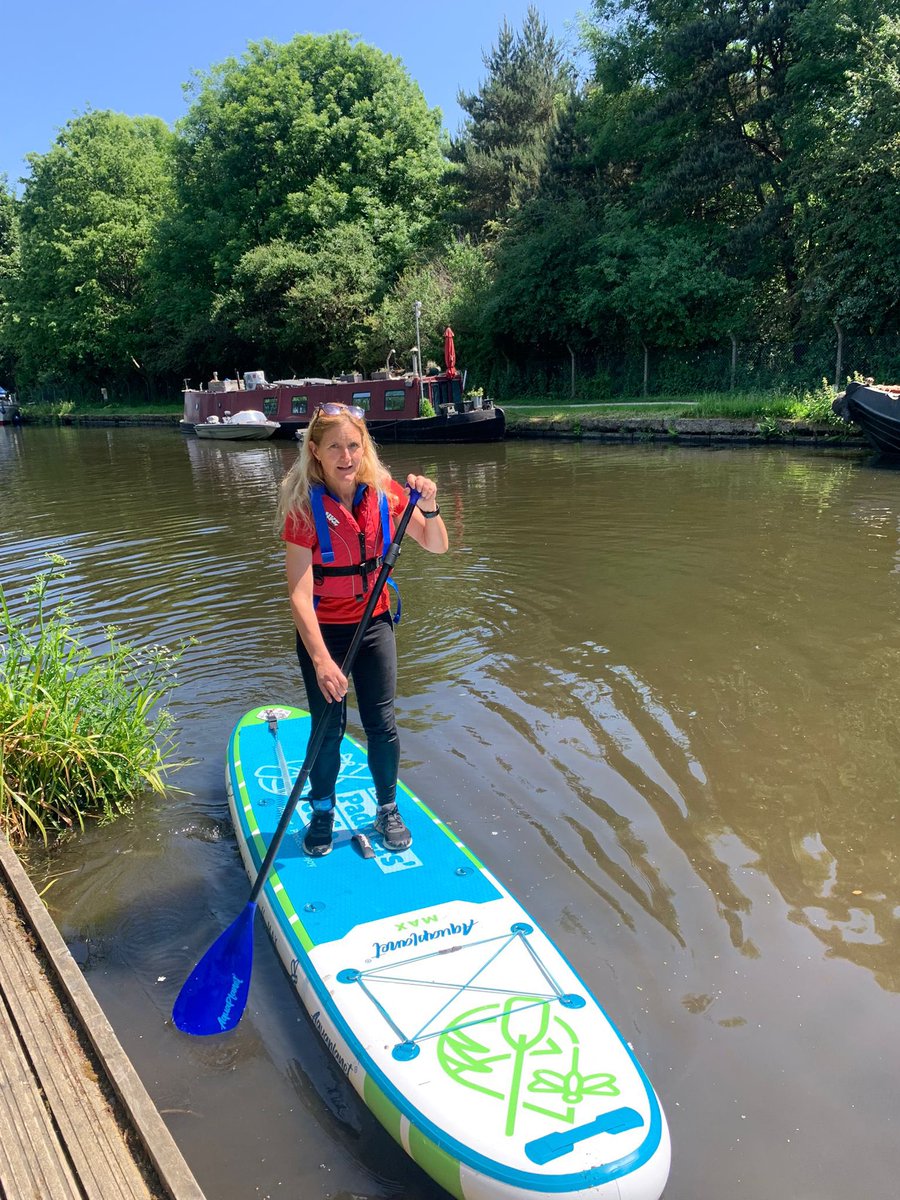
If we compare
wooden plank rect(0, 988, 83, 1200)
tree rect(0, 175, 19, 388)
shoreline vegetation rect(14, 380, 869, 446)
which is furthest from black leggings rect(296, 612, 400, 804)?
tree rect(0, 175, 19, 388)

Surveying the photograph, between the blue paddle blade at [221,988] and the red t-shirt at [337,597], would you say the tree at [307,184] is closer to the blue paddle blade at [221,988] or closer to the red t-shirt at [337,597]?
the red t-shirt at [337,597]

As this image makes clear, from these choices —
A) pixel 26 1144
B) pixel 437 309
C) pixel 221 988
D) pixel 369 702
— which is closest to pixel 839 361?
pixel 437 309

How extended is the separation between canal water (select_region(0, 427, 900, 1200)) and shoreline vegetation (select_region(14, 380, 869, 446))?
8.83 meters

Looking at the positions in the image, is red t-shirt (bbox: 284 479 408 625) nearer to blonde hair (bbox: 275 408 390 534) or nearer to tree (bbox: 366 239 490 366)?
blonde hair (bbox: 275 408 390 534)

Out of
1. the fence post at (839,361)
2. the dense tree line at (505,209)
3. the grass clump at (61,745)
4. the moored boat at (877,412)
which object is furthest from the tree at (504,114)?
the grass clump at (61,745)

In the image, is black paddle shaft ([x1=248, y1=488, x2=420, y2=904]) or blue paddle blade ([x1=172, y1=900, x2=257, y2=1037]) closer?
blue paddle blade ([x1=172, y1=900, x2=257, y2=1037])

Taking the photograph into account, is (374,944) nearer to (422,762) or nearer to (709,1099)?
(709,1099)

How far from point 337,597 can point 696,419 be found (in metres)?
19.0

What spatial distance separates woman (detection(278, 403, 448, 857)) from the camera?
3.46m

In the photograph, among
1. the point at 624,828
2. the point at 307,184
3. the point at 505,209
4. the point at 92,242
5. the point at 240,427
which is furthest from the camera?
the point at 92,242

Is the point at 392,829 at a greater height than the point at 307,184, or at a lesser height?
lesser

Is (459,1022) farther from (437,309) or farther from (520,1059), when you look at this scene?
(437,309)

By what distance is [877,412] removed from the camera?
15578 millimetres

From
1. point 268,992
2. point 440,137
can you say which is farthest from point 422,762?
point 440,137
